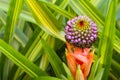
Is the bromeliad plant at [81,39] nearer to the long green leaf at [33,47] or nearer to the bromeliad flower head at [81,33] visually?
the bromeliad flower head at [81,33]

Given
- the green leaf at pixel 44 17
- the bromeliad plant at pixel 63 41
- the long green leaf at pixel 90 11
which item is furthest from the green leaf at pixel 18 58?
the long green leaf at pixel 90 11

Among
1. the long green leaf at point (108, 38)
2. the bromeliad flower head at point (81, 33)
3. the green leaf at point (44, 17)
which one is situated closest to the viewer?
the bromeliad flower head at point (81, 33)

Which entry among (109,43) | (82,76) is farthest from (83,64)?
(109,43)

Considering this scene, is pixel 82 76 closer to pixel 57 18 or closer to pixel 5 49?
pixel 5 49

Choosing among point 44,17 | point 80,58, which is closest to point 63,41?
point 44,17

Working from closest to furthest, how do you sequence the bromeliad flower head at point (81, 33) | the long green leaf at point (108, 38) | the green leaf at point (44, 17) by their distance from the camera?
1. the bromeliad flower head at point (81, 33)
2. the long green leaf at point (108, 38)
3. the green leaf at point (44, 17)

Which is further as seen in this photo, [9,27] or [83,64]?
[9,27]

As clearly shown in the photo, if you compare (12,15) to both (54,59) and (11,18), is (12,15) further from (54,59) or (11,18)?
(54,59)
